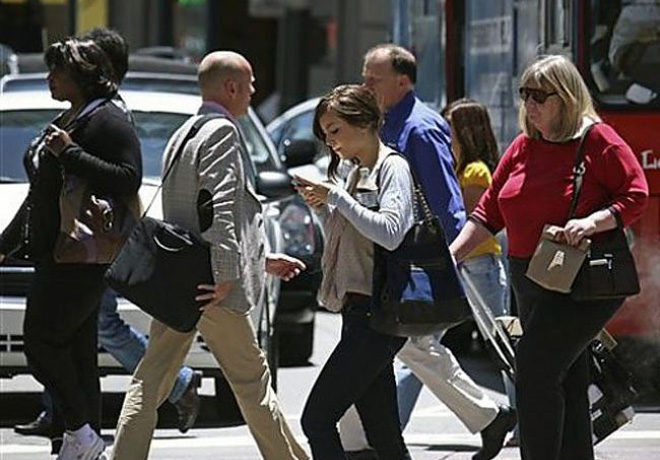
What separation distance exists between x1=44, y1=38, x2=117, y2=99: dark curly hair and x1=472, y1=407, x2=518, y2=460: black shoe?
2.30 metres

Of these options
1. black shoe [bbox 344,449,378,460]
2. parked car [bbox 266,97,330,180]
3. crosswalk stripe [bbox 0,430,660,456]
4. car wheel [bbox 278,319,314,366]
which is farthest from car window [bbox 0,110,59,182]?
parked car [bbox 266,97,330,180]

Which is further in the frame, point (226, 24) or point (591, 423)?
point (226, 24)

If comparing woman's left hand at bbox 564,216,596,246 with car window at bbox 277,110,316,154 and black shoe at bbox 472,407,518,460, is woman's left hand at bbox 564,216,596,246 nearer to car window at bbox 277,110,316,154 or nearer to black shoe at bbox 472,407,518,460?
black shoe at bbox 472,407,518,460

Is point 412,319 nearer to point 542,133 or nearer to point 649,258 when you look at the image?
point 542,133

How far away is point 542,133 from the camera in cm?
730

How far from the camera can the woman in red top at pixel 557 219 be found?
23.5ft

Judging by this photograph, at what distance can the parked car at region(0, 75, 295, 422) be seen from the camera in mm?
9844

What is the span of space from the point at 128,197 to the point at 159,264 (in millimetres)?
908

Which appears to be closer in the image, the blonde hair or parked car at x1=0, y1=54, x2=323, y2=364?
the blonde hair

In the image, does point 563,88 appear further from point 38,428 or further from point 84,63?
point 38,428

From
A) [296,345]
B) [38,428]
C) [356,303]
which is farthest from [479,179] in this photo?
[296,345]

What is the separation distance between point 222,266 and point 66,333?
3.95 ft

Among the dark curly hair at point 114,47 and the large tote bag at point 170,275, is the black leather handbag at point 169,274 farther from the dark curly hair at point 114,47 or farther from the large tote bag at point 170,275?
the dark curly hair at point 114,47

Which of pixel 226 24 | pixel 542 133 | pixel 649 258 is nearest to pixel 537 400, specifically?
pixel 542 133
